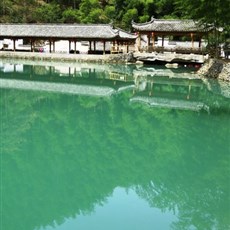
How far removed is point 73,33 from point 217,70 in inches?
702

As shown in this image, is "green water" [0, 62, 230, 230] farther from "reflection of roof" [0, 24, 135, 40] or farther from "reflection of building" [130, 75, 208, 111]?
"reflection of roof" [0, 24, 135, 40]

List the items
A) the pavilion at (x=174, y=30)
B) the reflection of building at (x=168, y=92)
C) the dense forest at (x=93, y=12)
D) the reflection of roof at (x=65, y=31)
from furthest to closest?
1. the dense forest at (x=93, y=12)
2. the reflection of roof at (x=65, y=31)
3. the pavilion at (x=174, y=30)
4. the reflection of building at (x=168, y=92)

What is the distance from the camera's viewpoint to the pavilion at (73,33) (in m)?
42.7

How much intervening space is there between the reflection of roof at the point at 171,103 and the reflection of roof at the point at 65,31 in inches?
797

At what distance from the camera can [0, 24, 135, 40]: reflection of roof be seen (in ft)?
140

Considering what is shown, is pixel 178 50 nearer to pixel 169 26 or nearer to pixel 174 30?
pixel 174 30

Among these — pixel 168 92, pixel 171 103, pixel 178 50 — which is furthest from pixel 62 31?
pixel 171 103

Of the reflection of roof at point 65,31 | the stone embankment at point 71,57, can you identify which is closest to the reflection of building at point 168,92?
the stone embankment at point 71,57

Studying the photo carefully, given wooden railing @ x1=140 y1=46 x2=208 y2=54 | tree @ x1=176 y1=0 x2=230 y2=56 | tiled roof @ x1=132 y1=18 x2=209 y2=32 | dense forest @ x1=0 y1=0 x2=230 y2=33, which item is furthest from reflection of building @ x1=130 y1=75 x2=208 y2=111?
dense forest @ x1=0 y1=0 x2=230 y2=33

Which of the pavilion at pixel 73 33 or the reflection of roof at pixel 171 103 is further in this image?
the pavilion at pixel 73 33

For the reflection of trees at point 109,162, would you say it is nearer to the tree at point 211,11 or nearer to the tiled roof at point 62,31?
the tree at point 211,11

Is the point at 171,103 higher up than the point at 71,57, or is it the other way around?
the point at 171,103

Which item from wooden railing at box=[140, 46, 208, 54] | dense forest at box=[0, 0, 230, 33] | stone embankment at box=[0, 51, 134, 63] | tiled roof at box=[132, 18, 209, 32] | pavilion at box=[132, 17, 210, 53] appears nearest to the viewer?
wooden railing at box=[140, 46, 208, 54]

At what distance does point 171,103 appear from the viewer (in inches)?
862
